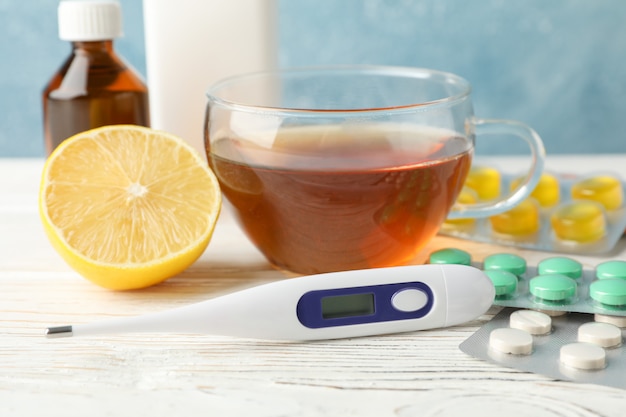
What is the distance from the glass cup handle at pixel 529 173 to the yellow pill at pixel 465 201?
2.4 inches

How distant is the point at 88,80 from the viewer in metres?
0.89

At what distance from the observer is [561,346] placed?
611mm

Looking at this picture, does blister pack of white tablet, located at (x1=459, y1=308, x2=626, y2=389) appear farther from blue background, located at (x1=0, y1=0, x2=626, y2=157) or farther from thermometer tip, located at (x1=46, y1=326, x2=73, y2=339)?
blue background, located at (x1=0, y1=0, x2=626, y2=157)

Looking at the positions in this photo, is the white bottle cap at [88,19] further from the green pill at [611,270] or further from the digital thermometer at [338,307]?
the green pill at [611,270]

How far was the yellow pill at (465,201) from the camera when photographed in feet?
2.97

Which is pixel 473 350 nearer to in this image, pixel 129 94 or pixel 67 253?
pixel 67 253

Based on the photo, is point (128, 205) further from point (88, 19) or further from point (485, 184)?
point (485, 184)

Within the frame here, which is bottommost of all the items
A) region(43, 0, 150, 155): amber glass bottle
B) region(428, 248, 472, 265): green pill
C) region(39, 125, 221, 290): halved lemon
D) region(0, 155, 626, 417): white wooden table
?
region(0, 155, 626, 417): white wooden table

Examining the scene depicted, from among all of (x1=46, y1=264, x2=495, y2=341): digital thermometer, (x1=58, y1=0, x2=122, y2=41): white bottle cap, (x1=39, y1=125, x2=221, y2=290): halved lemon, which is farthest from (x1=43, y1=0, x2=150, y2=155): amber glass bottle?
(x1=46, y1=264, x2=495, y2=341): digital thermometer

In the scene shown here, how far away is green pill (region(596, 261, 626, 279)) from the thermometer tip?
43 cm

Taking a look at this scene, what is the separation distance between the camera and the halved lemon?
2.36ft

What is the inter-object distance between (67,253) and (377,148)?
28 cm

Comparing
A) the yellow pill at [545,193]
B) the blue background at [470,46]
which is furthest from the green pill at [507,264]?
the blue background at [470,46]

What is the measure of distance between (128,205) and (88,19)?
0.78 ft
